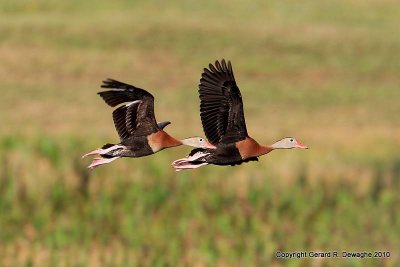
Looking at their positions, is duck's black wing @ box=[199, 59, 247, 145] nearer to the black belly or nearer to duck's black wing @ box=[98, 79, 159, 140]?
the black belly

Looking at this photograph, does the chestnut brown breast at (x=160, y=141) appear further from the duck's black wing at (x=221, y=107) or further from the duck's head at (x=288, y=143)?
the duck's head at (x=288, y=143)

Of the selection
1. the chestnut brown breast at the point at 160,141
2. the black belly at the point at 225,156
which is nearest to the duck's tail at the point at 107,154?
the chestnut brown breast at the point at 160,141

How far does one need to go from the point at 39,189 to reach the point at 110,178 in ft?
4.03

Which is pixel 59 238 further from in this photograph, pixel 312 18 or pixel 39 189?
pixel 312 18

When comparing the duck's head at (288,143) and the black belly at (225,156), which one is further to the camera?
the duck's head at (288,143)

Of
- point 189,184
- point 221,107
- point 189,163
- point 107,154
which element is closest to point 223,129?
point 221,107

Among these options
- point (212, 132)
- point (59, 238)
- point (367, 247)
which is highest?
point (212, 132)

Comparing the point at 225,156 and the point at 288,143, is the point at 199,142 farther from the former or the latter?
the point at 288,143

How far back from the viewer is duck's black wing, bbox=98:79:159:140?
518cm

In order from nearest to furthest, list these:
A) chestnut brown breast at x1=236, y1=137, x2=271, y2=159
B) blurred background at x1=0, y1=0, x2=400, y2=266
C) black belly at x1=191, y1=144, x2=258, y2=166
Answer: black belly at x1=191, y1=144, x2=258, y2=166 < chestnut brown breast at x1=236, y1=137, x2=271, y2=159 < blurred background at x1=0, y1=0, x2=400, y2=266

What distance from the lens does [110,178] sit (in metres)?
17.2

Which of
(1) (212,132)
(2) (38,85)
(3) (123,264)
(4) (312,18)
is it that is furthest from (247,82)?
(1) (212,132)

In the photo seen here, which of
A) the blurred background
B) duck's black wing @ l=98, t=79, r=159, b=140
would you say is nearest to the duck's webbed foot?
duck's black wing @ l=98, t=79, r=159, b=140

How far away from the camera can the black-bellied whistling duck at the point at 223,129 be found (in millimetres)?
5105
